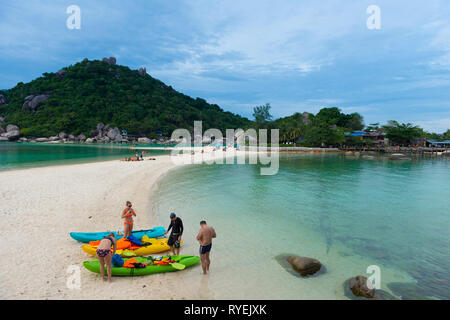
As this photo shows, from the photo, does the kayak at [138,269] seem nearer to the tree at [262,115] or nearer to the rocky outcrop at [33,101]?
the tree at [262,115]

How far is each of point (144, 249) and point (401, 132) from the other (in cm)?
9335

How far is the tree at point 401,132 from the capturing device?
254 feet

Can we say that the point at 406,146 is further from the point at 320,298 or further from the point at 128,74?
the point at 128,74

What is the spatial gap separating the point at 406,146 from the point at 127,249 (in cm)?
9761

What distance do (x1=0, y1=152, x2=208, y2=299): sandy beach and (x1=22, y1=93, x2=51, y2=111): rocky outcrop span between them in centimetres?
13008

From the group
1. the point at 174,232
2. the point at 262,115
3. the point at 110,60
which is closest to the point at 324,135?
the point at 262,115

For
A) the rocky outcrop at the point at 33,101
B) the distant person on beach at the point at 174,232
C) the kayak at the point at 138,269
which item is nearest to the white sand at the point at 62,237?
the kayak at the point at 138,269

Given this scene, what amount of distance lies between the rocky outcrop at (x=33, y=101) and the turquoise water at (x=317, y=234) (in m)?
137

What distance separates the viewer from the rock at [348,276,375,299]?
249 inches

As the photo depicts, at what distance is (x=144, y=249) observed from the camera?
834 centimetres

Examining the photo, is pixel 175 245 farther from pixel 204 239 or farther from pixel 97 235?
pixel 97 235
